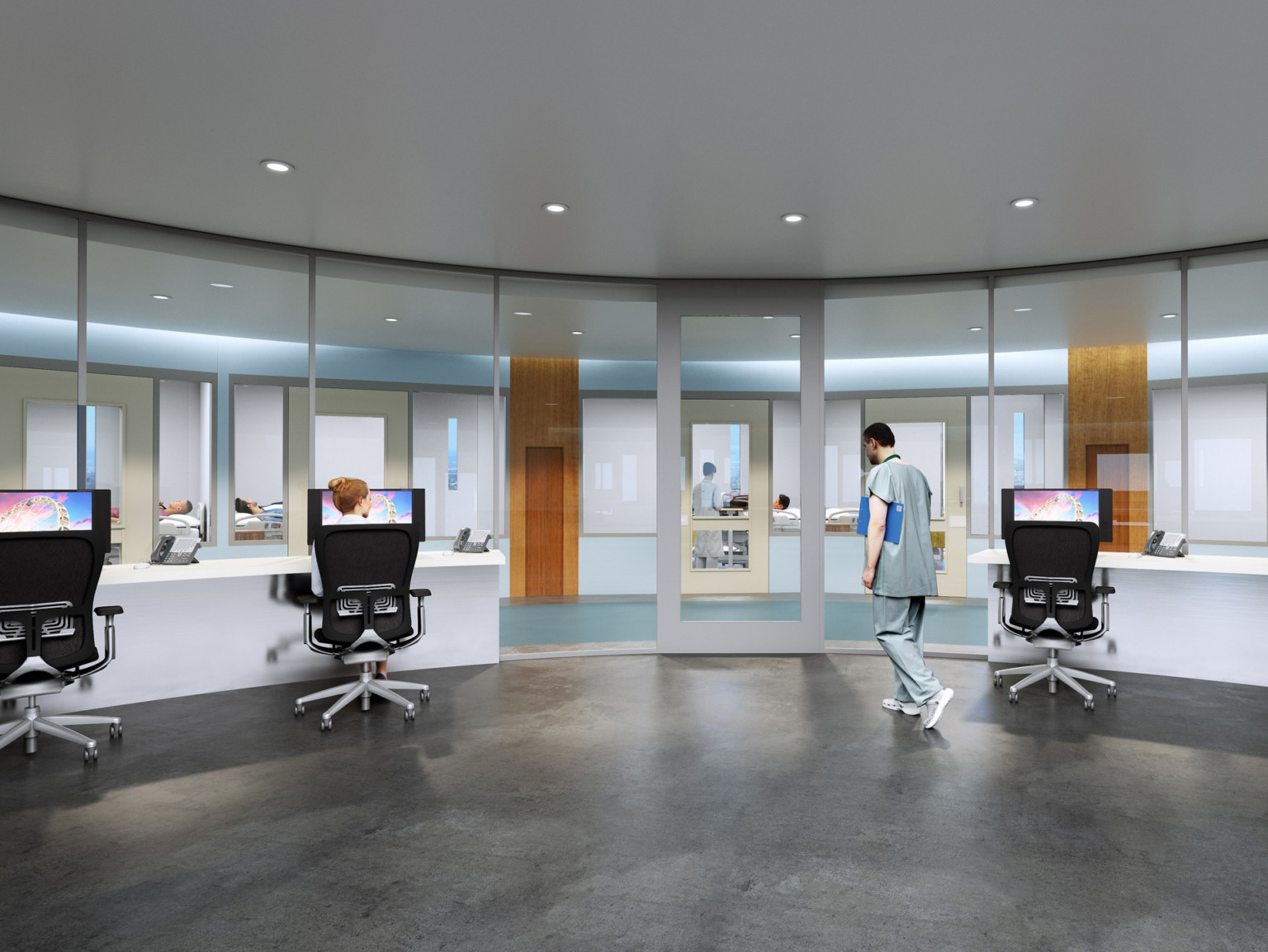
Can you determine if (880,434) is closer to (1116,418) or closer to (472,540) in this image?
(1116,418)

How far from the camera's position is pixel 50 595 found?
3611 millimetres

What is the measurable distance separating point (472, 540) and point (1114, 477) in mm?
4945

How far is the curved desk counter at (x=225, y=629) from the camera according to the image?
188 inches

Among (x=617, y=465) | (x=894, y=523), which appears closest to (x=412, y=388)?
(x=617, y=465)

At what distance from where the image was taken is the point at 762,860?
280cm

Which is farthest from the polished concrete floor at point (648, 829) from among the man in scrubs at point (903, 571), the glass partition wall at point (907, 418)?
the glass partition wall at point (907, 418)

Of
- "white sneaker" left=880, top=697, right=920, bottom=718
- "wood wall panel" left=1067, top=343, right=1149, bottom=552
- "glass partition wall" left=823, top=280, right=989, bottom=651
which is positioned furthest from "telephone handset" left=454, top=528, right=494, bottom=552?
"wood wall panel" left=1067, top=343, right=1149, bottom=552

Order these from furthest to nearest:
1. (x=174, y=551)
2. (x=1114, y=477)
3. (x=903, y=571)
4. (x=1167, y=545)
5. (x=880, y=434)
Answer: (x=1114, y=477)
(x=1167, y=545)
(x=174, y=551)
(x=880, y=434)
(x=903, y=571)

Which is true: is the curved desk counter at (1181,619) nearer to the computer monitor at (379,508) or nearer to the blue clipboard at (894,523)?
the blue clipboard at (894,523)

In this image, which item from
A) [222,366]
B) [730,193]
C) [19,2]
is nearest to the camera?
[19,2]

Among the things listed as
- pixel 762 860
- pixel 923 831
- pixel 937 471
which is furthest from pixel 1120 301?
pixel 762 860

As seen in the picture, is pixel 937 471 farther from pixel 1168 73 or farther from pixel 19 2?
pixel 19 2

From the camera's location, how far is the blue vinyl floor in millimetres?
6266

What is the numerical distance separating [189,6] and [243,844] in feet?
9.79
